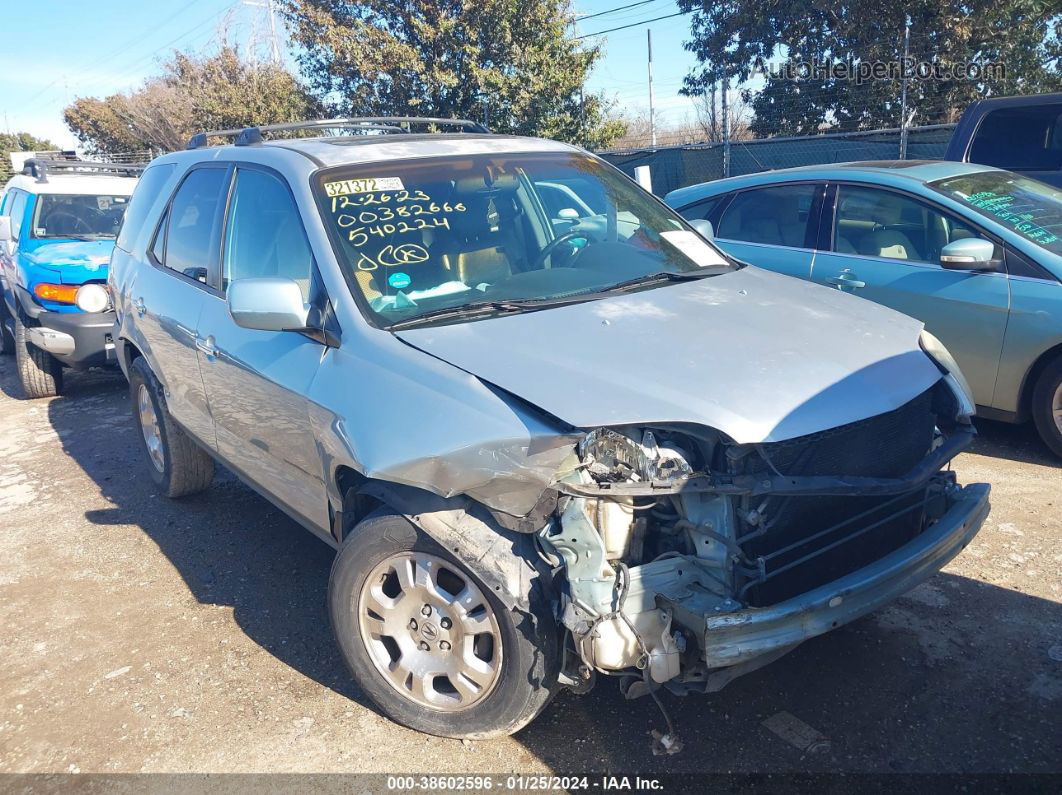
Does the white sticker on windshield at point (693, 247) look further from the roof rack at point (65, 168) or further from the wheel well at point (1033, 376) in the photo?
the roof rack at point (65, 168)

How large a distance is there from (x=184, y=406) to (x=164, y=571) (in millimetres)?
856

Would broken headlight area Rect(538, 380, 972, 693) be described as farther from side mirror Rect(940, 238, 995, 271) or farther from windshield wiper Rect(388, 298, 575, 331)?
side mirror Rect(940, 238, 995, 271)

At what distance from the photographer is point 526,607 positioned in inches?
99.4

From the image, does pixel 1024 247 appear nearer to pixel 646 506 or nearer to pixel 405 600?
pixel 646 506

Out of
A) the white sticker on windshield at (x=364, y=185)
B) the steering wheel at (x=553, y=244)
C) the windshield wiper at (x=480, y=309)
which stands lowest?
the windshield wiper at (x=480, y=309)

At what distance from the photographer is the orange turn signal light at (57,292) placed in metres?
7.65

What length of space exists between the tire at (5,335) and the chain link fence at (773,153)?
7564 mm

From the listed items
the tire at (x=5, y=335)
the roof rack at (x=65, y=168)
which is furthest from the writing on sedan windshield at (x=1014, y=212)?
the tire at (x=5, y=335)

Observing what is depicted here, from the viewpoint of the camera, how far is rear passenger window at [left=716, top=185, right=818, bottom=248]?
582cm

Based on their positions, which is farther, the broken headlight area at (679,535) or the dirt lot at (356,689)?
the dirt lot at (356,689)

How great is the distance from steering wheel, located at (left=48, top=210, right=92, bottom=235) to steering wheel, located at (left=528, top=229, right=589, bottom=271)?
6709 mm

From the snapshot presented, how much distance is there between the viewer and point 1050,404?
4762mm

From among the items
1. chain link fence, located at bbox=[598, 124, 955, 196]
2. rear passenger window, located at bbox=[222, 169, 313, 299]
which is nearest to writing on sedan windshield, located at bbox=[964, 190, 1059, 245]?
chain link fence, located at bbox=[598, 124, 955, 196]

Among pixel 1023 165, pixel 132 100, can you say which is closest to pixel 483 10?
pixel 1023 165
